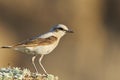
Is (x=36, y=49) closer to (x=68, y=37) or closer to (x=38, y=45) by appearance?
(x=38, y=45)

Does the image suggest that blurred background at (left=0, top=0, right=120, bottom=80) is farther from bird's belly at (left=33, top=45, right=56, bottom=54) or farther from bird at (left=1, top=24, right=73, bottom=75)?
bird's belly at (left=33, top=45, right=56, bottom=54)

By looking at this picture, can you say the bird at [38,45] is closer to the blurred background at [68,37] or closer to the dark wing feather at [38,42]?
the dark wing feather at [38,42]

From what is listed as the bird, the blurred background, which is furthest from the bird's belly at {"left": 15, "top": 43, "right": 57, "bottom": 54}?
the blurred background

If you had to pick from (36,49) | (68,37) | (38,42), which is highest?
(68,37)

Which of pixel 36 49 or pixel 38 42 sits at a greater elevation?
pixel 38 42

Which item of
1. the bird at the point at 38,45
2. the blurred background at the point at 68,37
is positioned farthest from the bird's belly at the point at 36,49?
the blurred background at the point at 68,37

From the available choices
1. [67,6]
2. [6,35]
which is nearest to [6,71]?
[6,35]

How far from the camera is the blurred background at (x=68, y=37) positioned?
27.1 meters

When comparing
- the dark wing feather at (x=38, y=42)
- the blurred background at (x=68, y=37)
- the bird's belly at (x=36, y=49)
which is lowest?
the bird's belly at (x=36, y=49)

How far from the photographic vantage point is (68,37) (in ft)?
92.7

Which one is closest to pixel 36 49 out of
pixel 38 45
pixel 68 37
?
pixel 38 45

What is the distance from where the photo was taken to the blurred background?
27125mm

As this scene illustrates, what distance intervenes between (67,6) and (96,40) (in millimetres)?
1842

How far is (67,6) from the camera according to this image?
28859mm
